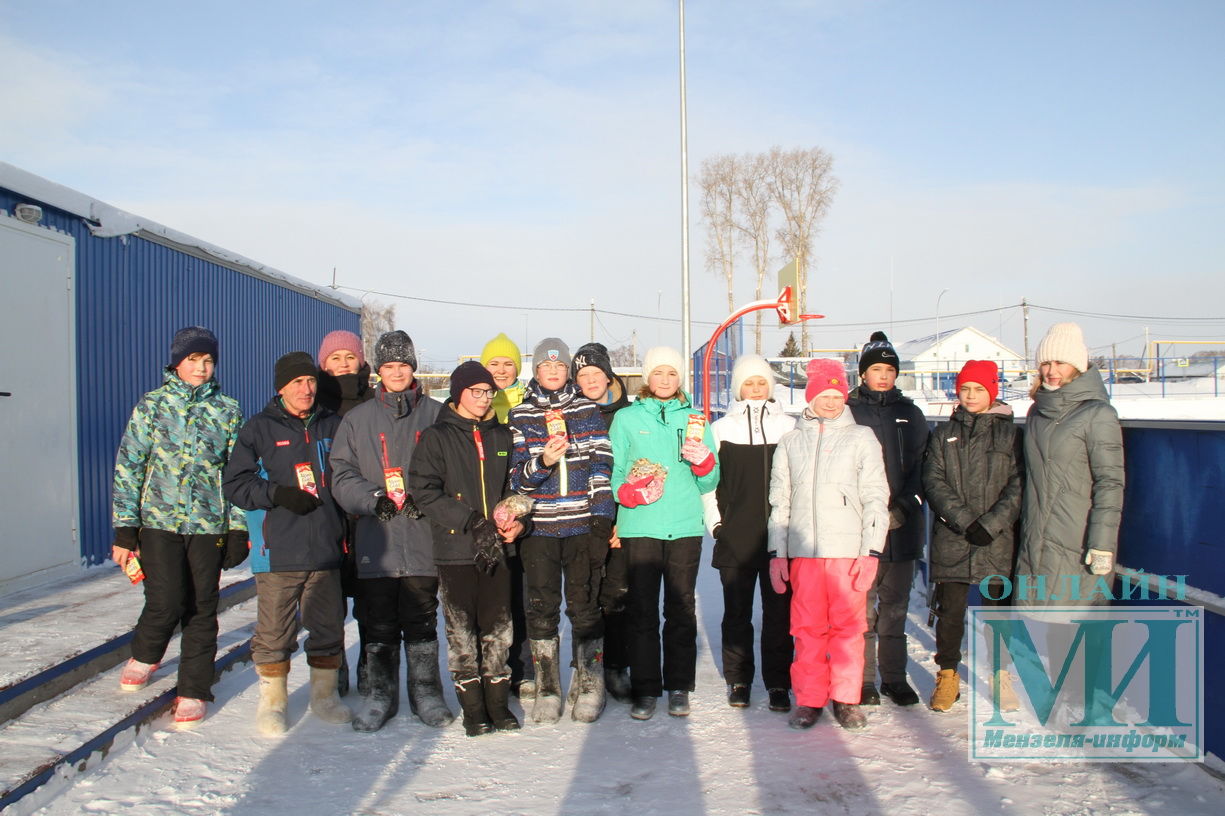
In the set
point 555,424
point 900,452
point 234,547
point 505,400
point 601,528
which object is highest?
point 505,400

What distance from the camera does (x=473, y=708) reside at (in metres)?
3.97

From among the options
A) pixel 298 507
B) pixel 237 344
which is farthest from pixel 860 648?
pixel 237 344

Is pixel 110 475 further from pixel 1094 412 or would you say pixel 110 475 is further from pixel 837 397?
pixel 1094 412

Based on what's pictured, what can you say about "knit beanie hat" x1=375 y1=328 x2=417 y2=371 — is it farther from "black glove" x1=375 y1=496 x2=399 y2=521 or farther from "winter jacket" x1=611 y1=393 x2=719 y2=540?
"winter jacket" x1=611 y1=393 x2=719 y2=540

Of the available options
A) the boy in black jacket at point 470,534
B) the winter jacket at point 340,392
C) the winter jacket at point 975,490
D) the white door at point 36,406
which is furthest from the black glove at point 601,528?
the white door at point 36,406

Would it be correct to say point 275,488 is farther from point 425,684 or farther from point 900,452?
point 900,452

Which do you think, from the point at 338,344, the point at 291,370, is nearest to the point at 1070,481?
the point at 291,370

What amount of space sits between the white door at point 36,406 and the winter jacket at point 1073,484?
613cm

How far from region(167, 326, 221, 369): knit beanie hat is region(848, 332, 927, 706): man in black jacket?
3.36 m

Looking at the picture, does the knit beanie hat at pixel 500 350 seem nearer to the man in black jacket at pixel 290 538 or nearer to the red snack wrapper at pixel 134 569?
the man in black jacket at pixel 290 538

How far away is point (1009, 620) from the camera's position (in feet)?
13.5

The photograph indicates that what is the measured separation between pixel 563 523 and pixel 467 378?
0.84m

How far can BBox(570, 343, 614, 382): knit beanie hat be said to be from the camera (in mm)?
4328

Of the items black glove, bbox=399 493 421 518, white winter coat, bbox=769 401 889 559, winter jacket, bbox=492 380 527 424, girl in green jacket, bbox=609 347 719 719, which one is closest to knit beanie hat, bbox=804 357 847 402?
white winter coat, bbox=769 401 889 559
